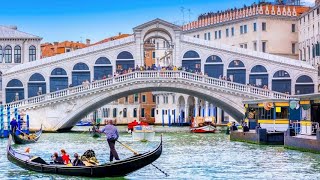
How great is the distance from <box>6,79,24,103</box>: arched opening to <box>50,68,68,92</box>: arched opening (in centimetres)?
144

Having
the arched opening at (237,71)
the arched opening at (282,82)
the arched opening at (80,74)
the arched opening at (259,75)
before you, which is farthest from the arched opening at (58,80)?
the arched opening at (282,82)

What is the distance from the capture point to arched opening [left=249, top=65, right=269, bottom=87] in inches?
1617

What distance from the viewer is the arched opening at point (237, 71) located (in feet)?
135

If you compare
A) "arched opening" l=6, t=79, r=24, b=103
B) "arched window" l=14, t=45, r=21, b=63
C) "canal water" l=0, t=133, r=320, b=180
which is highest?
"arched window" l=14, t=45, r=21, b=63

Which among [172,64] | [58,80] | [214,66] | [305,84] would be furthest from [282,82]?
[58,80]

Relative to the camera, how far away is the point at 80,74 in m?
41.2

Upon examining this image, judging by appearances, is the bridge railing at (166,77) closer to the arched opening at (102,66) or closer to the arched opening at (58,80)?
the arched opening at (58,80)

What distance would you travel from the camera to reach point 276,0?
172ft

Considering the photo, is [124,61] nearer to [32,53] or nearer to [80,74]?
[80,74]

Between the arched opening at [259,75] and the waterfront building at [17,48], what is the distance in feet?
36.5

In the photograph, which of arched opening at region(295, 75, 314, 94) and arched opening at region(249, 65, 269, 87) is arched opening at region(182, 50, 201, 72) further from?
arched opening at region(295, 75, 314, 94)

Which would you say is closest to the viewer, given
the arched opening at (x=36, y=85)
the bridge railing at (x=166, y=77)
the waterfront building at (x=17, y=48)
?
the bridge railing at (x=166, y=77)

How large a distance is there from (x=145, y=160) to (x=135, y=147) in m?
11.0

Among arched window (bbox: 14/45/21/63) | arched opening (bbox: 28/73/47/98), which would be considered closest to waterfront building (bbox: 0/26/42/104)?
arched window (bbox: 14/45/21/63)
